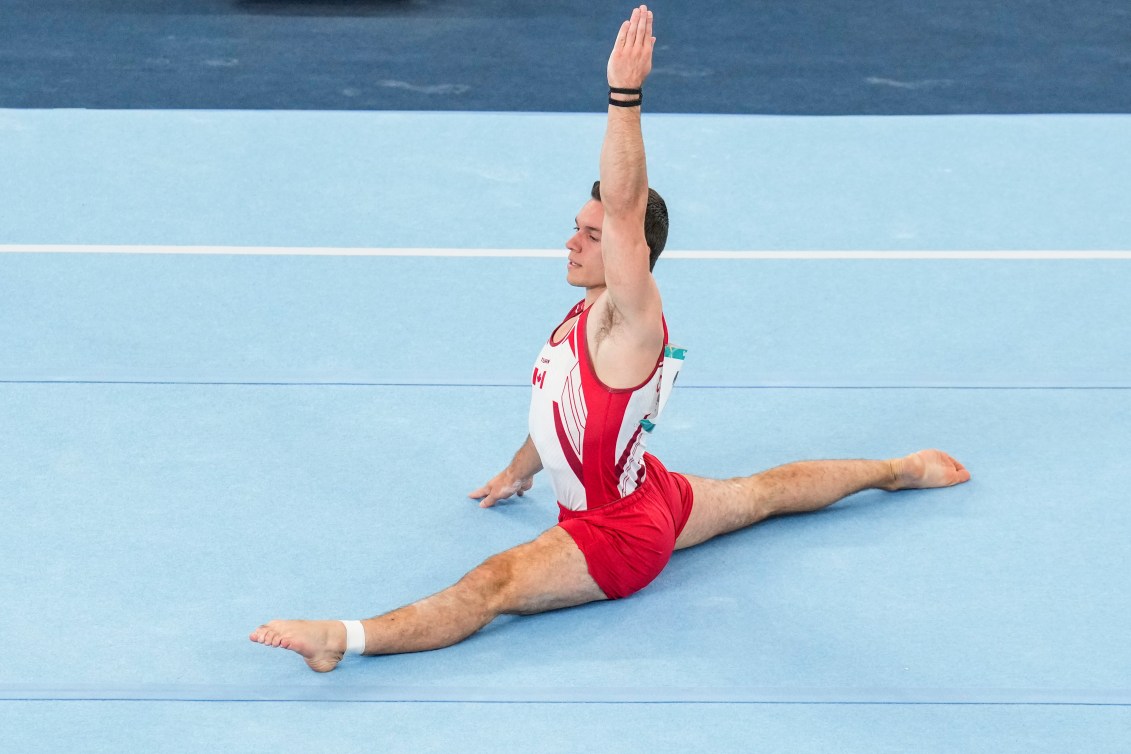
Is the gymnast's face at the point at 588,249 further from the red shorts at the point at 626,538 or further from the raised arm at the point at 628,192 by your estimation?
the red shorts at the point at 626,538

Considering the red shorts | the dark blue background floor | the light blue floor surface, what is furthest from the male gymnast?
the dark blue background floor

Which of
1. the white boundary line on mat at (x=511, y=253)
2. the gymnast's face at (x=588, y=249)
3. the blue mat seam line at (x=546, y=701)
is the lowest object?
the blue mat seam line at (x=546, y=701)

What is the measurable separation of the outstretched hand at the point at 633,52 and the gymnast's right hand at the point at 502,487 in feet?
4.69

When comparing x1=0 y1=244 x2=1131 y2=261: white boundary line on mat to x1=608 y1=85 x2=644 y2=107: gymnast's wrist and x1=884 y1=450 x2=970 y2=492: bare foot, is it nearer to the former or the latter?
x1=884 y1=450 x2=970 y2=492: bare foot

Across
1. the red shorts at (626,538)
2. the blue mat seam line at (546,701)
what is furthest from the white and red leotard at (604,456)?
the blue mat seam line at (546,701)

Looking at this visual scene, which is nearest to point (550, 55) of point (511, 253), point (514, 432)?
point (511, 253)

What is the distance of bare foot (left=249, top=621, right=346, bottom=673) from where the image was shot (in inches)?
142

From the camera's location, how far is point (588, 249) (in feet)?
12.8

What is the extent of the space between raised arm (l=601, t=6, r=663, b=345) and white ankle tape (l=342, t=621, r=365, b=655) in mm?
1023

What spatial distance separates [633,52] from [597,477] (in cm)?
121

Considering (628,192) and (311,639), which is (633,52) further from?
(311,639)

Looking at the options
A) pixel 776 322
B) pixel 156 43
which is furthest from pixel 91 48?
pixel 776 322

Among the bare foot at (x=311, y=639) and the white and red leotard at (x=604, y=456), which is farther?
the white and red leotard at (x=604, y=456)

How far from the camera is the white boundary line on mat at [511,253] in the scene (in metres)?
5.93
